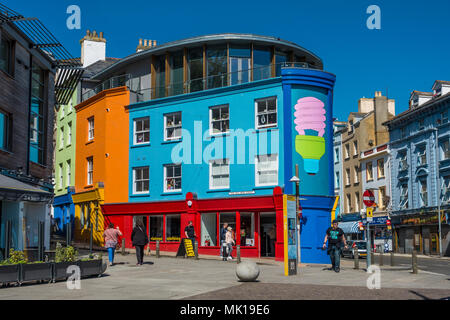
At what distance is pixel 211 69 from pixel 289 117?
19.7 feet

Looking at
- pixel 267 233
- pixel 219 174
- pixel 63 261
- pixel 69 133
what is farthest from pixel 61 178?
pixel 63 261

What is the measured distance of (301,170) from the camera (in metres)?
28.7

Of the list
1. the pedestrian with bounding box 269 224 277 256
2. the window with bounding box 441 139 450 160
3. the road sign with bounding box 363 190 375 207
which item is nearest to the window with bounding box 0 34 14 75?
the pedestrian with bounding box 269 224 277 256

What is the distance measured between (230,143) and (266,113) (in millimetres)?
2504

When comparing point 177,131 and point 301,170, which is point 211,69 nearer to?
point 177,131

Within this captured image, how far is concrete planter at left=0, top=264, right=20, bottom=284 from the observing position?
1373 centimetres

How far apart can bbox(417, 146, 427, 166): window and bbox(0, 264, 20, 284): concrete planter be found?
39.1 m

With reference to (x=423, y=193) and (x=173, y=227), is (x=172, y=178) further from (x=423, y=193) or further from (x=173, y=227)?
(x=423, y=193)

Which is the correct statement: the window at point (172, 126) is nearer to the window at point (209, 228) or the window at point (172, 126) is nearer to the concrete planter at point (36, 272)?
the window at point (209, 228)

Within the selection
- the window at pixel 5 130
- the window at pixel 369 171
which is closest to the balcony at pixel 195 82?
the window at pixel 5 130

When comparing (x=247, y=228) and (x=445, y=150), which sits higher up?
(x=445, y=150)

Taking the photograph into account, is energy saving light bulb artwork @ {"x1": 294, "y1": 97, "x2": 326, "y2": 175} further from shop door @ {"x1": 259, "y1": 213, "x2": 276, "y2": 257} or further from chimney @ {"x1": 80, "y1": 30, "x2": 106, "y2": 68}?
chimney @ {"x1": 80, "y1": 30, "x2": 106, "y2": 68}

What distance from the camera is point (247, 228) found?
29578mm
